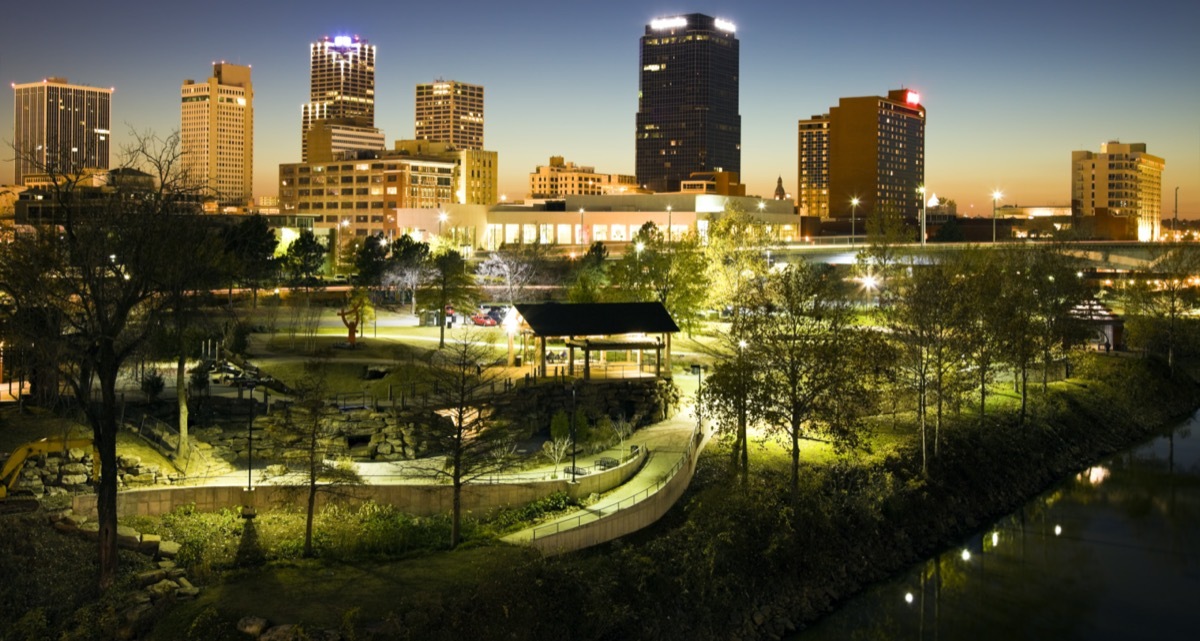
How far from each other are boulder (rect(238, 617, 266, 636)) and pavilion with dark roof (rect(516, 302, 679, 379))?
23.4m

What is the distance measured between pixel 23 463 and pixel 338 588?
11382 millimetres

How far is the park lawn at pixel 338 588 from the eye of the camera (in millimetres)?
23547

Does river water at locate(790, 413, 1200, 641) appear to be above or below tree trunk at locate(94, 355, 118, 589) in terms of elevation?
below

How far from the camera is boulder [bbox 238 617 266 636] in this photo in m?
22.9

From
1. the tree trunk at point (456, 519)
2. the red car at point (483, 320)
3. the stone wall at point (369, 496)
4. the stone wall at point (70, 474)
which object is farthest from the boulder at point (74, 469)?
the red car at point (483, 320)

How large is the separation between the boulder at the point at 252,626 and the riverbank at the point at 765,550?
3014mm

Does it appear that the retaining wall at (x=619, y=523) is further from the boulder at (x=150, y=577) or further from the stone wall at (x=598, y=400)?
the boulder at (x=150, y=577)

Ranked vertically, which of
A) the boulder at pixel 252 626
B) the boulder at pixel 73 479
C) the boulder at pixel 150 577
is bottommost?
the boulder at pixel 252 626

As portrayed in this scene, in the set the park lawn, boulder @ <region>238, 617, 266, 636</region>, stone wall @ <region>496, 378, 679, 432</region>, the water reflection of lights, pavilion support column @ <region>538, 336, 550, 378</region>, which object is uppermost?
pavilion support column @ <region>538, 336, 550, 378</region>

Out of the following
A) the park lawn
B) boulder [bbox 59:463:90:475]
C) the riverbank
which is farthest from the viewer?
boulder [bbox 59:463:90:475]

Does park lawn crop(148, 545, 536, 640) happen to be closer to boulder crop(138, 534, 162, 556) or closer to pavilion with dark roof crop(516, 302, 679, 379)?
boulder crop(138, 534, 162, 556)

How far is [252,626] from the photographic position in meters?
23.0

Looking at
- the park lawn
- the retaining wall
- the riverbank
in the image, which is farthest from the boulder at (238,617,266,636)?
the retaining wall

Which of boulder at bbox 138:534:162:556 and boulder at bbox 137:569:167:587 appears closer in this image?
boulder at bbox 137:569:167:587
